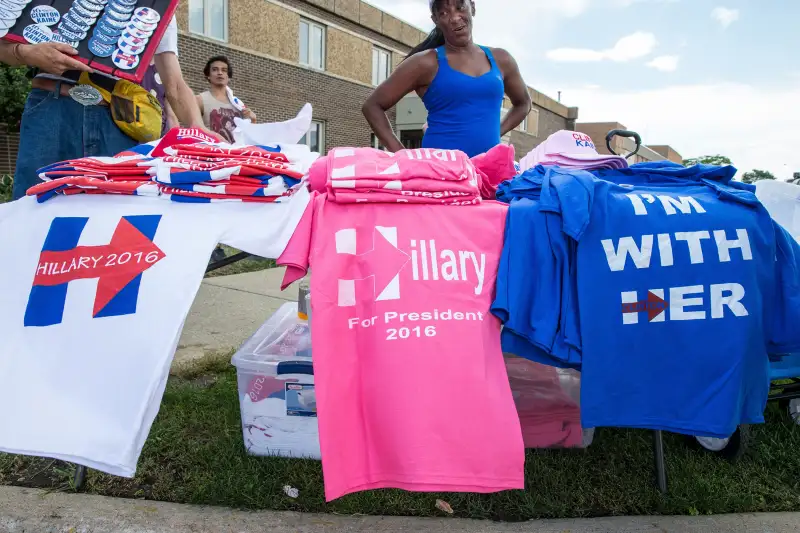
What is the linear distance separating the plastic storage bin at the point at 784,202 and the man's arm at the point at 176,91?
2376 millimetres

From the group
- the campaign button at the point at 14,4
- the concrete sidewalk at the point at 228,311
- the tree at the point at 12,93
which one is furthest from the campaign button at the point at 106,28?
the tree at the point at 12,93

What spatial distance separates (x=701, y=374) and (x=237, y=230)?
146 cm

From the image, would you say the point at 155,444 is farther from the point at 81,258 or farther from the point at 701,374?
the point at 701,374

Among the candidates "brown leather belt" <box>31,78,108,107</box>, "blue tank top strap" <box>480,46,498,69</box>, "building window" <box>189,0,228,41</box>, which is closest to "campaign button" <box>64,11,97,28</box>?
"brown leather belt" <box>31,78,108,107</box>

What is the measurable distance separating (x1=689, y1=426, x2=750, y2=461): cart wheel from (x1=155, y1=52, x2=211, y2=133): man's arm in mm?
2493

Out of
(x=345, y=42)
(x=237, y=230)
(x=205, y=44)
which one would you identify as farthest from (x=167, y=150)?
(x=345, y=42)

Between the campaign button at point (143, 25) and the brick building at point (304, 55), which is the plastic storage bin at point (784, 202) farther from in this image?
the brick building at point (304, 55)

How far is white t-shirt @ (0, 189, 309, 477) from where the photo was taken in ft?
5.01

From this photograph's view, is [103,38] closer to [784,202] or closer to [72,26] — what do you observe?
[72,26]

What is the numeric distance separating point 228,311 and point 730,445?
11.1ft

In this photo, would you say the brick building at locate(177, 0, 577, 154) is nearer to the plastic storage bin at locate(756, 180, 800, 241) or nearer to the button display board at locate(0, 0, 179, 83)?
Result: the button display board at locate(0, 0, 179, 83)

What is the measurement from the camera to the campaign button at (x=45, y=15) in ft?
6.50

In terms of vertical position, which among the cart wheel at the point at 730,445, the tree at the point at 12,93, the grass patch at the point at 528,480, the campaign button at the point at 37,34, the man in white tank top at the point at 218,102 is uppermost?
the tree at the point at 12,93

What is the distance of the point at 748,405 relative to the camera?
171cm
